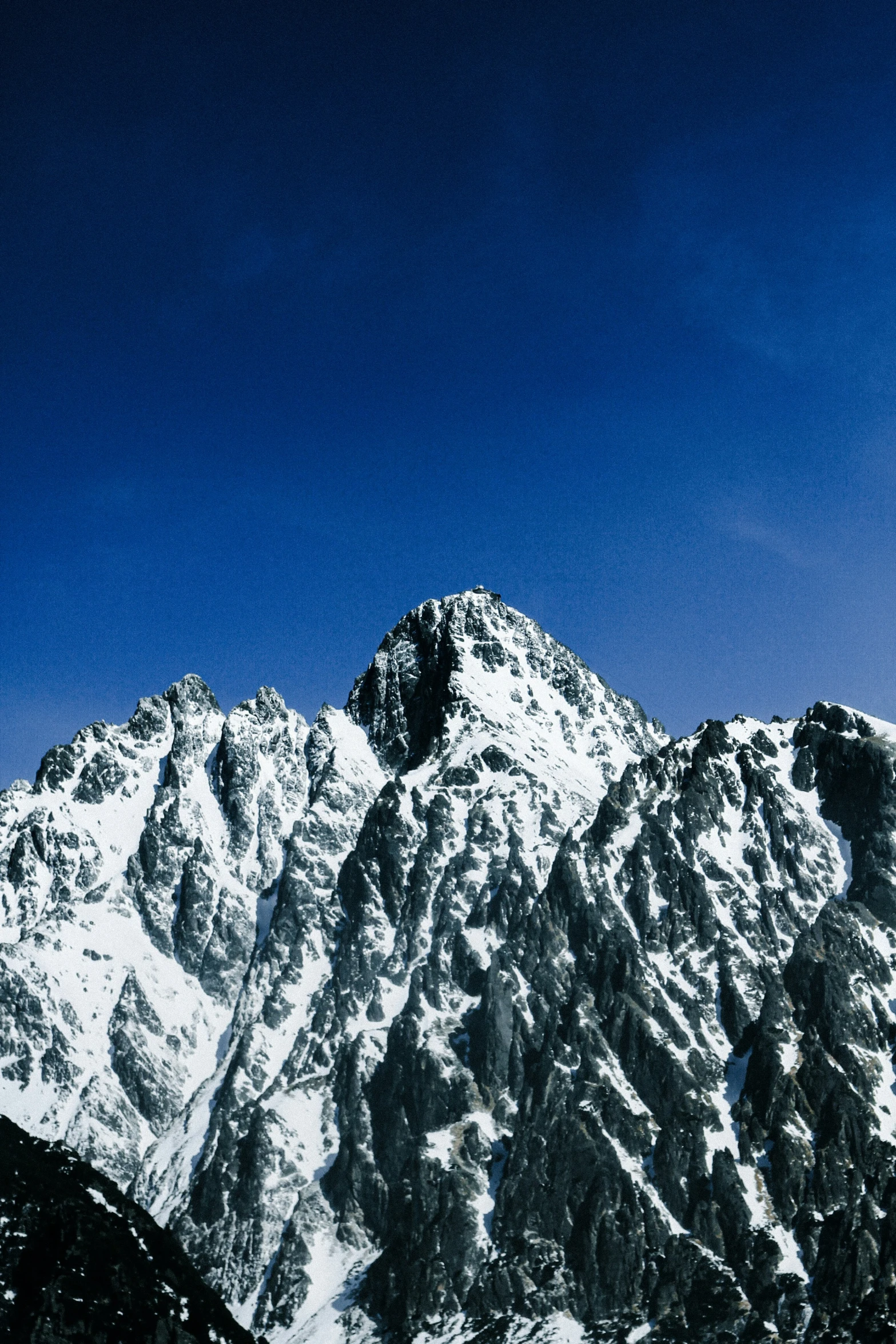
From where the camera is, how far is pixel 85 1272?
160 meters

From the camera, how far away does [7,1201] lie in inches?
6526

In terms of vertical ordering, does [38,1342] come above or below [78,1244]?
below

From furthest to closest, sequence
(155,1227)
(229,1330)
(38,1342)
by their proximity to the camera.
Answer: (155,1227), (229,1330), (38,1342)

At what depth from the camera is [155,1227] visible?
195 metres

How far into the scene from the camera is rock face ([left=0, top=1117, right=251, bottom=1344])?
152750 mm

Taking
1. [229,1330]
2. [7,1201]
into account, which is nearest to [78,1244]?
[7,1201]

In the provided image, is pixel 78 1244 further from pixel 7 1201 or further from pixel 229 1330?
pixel 229 1330

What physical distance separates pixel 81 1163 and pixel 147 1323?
41052 millimetres

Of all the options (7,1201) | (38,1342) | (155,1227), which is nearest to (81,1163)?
(155,1227)

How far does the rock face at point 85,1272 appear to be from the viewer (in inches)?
6014

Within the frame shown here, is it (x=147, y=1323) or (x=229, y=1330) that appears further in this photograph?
(x=229, y=1330)

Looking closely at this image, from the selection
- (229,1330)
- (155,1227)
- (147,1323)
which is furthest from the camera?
(155,1227)

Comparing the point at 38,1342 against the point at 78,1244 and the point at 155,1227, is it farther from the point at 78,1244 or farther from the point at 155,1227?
the point at 155,1227

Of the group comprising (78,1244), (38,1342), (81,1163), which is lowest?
(38,1342)
